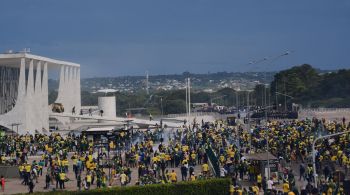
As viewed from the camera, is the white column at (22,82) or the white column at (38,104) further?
the white column at (38,104)

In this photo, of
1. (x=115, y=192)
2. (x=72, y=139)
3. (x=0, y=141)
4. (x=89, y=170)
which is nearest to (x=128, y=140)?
(x=72, y=139)

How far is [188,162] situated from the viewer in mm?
30531

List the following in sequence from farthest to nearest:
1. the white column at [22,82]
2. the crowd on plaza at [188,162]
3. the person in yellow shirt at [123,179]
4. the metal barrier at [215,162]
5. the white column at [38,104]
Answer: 1. the white column at [38,104]
2. the white column at [22,82]
3. the metal barrier at [215,162]
4. the person in yellow shirt at [123,179]
5. the crowd on plaza at [188,162]

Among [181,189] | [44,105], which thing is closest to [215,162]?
[181,189]

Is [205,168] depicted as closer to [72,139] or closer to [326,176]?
[326,176]

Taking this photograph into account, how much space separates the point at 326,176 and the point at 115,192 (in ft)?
28.9

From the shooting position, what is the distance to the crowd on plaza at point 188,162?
24938 mm

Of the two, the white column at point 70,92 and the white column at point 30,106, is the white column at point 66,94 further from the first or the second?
the white column at point 30,106

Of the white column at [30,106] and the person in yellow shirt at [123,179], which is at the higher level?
the white column at [30,106]

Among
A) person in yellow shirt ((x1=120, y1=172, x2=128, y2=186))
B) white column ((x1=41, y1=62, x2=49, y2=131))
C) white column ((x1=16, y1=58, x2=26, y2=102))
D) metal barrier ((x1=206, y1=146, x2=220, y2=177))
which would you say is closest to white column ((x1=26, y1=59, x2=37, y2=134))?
white column ((x1=16, y1=58, x2=26, y2=102))

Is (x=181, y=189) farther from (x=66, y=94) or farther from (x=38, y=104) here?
(x=66, y=94)

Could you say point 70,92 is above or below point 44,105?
above

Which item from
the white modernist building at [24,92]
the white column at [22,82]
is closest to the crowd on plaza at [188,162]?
the white modernist building at [24,92]

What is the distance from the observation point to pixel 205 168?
26.6 m
